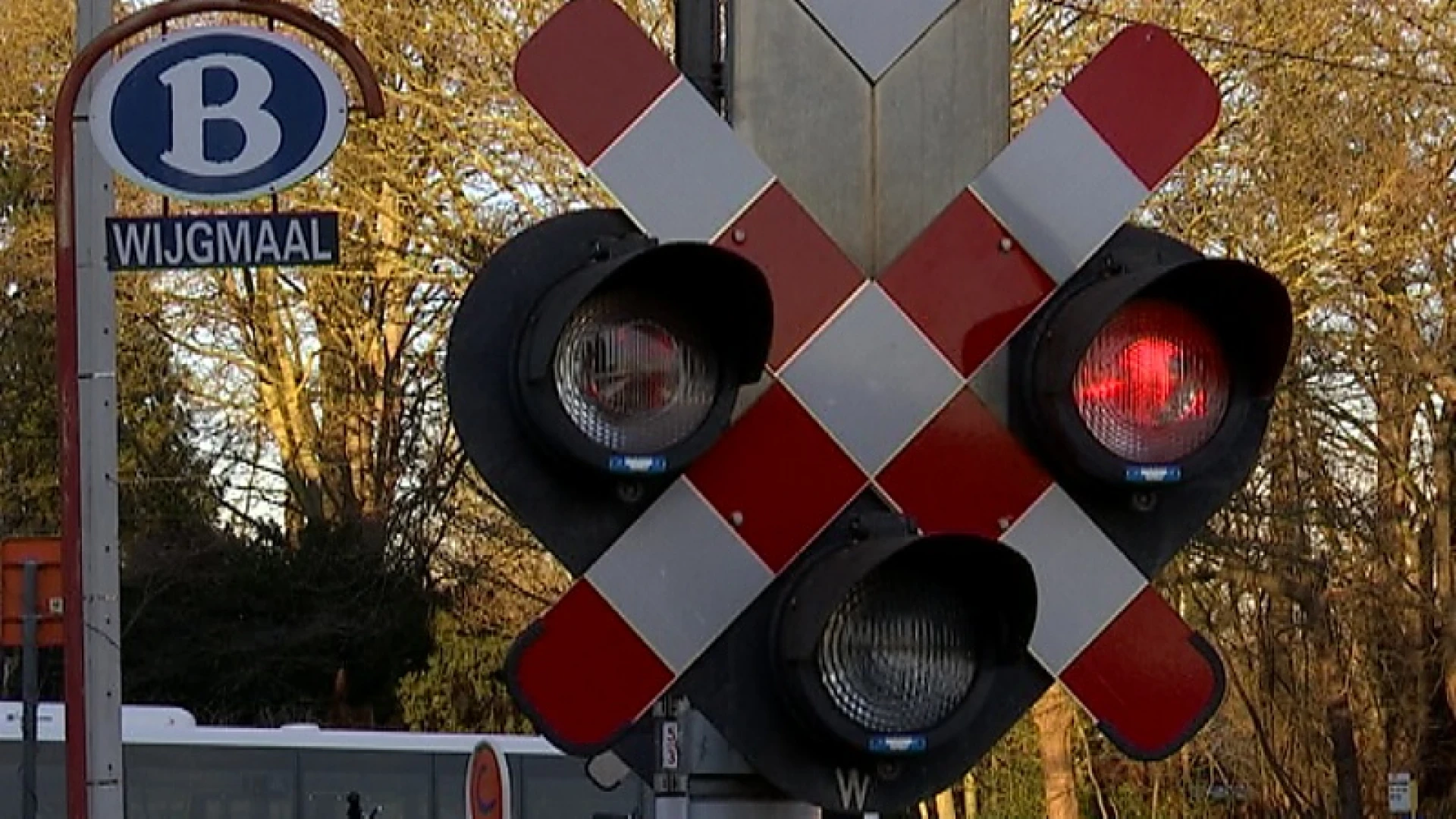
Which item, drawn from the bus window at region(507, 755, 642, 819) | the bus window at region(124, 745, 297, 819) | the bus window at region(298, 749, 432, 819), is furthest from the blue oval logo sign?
the bus window at region(298, 749, 432, 819)

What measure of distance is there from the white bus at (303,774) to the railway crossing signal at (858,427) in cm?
2363

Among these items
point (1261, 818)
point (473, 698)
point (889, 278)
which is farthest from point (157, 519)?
point (889, 278)

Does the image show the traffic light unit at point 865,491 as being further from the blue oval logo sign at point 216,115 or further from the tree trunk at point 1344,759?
the tree trunk at point 1344,759

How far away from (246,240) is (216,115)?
0.86 meters

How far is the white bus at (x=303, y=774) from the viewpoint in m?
26.6

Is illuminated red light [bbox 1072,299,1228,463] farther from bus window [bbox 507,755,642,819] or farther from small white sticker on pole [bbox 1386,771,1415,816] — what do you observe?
small white sticker on pole [bbox 1386,771,1415,816]

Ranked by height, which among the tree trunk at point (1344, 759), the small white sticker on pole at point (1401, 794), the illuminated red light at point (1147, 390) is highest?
the tree trunk at point (1344, 759)

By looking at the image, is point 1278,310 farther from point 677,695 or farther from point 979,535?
point 677,695

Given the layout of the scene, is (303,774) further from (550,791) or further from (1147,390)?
(1147,390)

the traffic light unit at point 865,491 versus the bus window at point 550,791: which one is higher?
the bus window at point 550,791

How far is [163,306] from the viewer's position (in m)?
31.4

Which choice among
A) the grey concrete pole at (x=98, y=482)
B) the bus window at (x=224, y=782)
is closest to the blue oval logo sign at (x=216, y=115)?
the grey concrete pole at (x=98, y=482)

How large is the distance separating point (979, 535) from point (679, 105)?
51cm

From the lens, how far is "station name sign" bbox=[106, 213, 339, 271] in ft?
29.2
